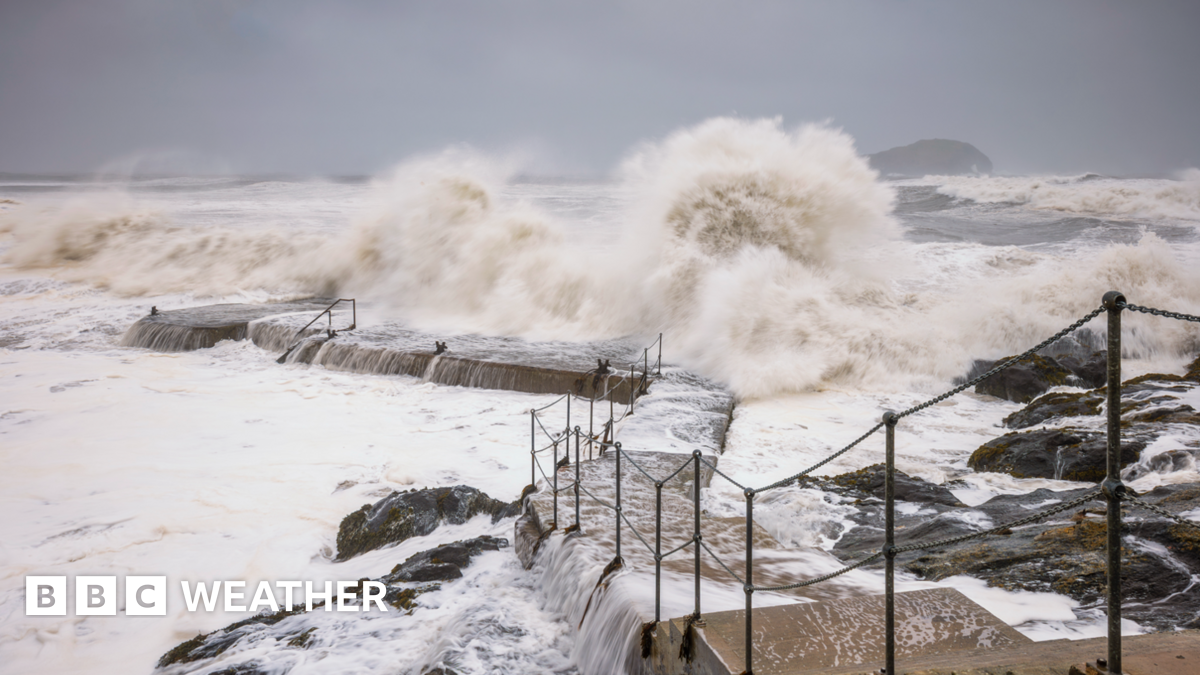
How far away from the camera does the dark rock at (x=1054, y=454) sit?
5773mm

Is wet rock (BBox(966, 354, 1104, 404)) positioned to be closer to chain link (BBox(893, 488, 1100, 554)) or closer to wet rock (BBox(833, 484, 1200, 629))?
wet rock (BBox(833, 484, 1200, 629))

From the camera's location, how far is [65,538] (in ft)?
19.4

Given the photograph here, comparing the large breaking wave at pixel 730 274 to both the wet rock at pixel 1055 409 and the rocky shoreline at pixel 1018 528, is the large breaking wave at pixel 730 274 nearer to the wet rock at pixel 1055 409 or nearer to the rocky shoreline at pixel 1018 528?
the wet rock at pixel 1055 409

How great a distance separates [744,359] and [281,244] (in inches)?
576

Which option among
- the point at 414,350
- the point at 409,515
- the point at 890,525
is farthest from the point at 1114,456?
the point at 414,350

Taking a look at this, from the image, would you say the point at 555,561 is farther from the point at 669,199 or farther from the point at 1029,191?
Answer: the point at 1029,191

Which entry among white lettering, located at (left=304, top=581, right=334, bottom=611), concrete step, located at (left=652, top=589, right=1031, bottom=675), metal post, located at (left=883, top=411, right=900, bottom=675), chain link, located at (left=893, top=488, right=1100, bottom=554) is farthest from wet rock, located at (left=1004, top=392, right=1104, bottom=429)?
white lettering, located at (left=304, top=581, right=334, bottom=611)

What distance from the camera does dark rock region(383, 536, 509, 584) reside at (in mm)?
4820

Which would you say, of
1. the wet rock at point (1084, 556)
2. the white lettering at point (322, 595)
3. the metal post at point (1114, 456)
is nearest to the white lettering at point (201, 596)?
the white lettering at point (322, 595)

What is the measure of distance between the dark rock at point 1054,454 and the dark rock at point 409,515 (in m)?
4.30

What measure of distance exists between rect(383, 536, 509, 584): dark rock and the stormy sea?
114 mm

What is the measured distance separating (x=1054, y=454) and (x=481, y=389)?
22.9 feet

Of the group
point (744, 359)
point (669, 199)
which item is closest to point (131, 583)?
point (744, 359)

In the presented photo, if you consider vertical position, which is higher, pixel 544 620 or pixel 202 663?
pixel 544 620
